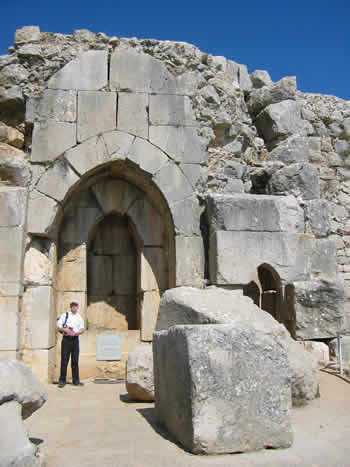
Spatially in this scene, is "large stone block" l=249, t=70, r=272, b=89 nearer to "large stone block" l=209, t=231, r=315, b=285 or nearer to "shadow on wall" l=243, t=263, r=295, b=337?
"large stone block" l=209, t=231, r=315, b=285

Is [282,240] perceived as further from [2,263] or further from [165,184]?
[2,263]

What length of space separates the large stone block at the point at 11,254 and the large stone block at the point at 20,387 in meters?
3.25

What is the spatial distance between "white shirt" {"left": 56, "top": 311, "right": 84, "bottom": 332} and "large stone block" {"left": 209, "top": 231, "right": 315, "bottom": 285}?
1.89m

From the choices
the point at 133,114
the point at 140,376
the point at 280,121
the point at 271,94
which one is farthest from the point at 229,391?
the point at 271,94

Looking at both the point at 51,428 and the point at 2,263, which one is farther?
the point at 2,263

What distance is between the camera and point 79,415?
4.29m

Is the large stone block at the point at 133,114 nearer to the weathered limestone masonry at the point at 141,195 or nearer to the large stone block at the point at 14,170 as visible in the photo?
the weathered limestone masonry at the point at 141,195

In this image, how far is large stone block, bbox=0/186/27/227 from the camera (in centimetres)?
612

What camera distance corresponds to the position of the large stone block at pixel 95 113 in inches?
264

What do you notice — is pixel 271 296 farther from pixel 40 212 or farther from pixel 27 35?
pixel 27 35

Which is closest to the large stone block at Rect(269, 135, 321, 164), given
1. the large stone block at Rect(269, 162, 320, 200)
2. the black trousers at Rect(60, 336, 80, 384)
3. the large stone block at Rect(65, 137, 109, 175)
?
the large stone block at Rect(269, 162, 320, 200)

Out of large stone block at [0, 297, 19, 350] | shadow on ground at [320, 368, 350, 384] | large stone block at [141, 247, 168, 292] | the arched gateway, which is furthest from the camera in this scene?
large stone block at [141, 247, 168, 292]

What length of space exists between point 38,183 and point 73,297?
5.74 ft

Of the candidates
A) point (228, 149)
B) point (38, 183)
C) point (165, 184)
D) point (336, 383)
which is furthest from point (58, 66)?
point (336, 383)
